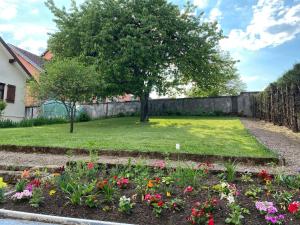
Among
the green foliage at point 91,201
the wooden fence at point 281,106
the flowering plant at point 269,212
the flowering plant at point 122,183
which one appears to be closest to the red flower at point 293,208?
the flowering plant at point 269,212

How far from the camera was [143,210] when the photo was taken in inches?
143

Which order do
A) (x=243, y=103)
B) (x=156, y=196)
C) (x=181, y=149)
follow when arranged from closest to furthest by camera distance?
1. (x=156, y=196)
2. (x=181, y=149)
3. (x=243, y=103)

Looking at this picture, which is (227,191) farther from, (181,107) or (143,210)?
(181,107)

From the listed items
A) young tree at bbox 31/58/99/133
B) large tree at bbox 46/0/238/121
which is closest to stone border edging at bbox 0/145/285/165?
young tree at bbox 31/58/99/133

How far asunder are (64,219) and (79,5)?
15856 millimetres

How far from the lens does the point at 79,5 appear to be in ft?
56.5

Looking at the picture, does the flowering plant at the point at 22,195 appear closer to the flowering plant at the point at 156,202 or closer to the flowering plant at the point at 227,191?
the flowering plant at the point at 156,202

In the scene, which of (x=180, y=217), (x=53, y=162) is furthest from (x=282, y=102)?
(x=180, y=217)

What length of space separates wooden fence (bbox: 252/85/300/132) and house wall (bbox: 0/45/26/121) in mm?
16291

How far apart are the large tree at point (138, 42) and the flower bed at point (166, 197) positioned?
11.0 meters

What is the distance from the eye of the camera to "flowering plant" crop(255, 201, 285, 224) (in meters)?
3.27

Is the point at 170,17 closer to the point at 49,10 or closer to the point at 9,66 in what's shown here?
the point at 49,10

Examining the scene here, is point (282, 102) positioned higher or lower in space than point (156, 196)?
higher

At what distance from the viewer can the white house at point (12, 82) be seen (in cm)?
2134
